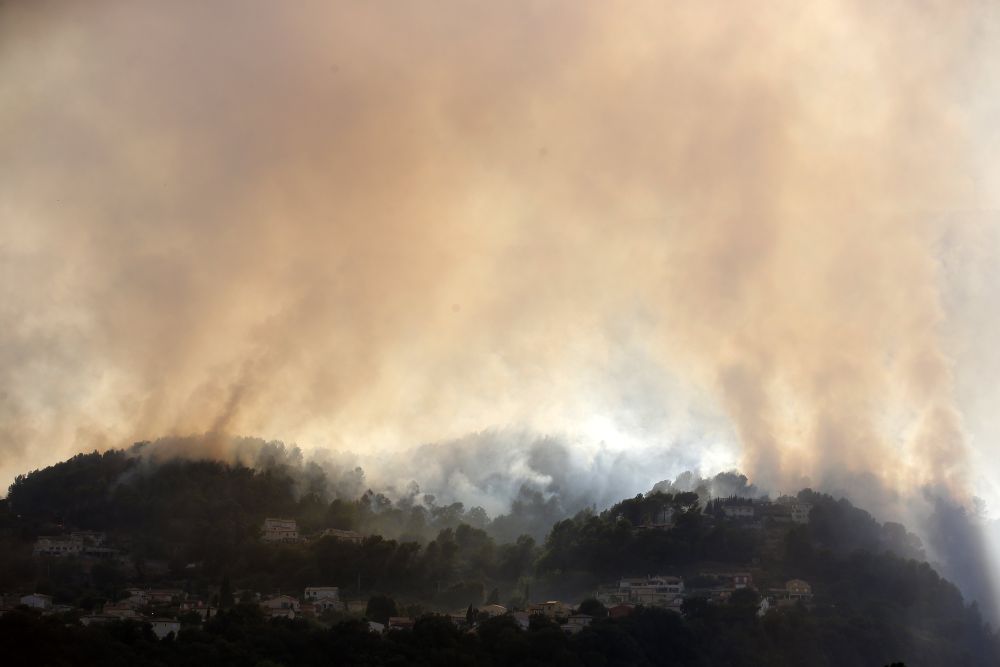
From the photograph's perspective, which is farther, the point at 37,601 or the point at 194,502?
the point at 194,502

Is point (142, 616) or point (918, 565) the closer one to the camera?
point (142, 616)

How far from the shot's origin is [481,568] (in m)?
92.9

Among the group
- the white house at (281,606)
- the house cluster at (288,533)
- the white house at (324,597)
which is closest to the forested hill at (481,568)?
the house cluster at (288,533)

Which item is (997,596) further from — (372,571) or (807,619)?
(372,571)

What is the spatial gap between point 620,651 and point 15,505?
40844 millimetres

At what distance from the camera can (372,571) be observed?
87688 millimetres

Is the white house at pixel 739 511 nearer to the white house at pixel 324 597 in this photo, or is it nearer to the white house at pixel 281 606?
the white house at pixel 324 597

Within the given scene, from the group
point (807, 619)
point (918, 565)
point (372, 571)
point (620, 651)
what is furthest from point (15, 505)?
point (918, 565)

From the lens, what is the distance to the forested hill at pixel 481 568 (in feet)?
239

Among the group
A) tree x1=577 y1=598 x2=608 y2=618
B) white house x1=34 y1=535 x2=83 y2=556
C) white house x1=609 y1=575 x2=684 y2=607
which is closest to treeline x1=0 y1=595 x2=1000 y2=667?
tree x1=577 y1=598 x2=608 y2=618

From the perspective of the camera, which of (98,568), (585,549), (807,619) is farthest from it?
(585,549)

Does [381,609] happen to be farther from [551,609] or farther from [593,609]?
[593,609]

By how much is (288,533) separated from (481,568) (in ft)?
40.1

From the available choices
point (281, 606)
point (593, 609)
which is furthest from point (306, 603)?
point (593, 609)
